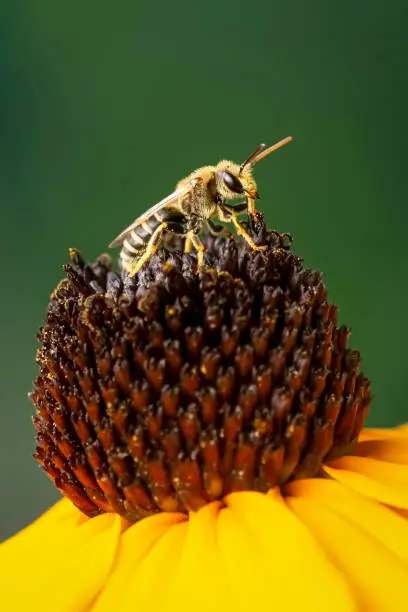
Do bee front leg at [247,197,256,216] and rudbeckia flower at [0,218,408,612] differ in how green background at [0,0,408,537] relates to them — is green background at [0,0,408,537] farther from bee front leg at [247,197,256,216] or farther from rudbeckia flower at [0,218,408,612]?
rudbeckia flower at [0,218,408,612]

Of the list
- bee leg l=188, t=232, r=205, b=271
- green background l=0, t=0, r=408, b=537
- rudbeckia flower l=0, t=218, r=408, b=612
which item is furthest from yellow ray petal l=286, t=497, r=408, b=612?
green background l=0, t=0, r=408, b=537

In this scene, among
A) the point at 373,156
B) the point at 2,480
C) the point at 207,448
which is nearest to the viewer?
the point at 207,448

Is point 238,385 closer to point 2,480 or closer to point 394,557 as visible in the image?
point 394,557

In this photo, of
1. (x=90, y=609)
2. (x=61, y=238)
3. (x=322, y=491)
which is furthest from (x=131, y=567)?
(x=61, y=238)

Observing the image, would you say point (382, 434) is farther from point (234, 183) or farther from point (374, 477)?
point (234, 183)

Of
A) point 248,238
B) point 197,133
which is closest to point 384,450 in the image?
point 248,238
